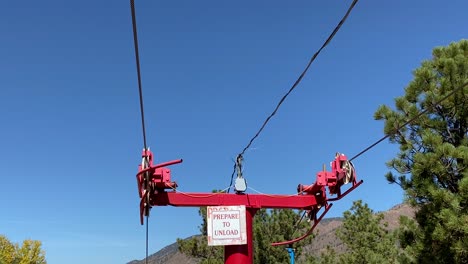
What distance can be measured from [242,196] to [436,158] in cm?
358

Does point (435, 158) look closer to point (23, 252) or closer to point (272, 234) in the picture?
point (272, 234)

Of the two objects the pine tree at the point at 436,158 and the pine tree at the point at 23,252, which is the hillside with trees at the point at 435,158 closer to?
the pine tree at the point at 436,158

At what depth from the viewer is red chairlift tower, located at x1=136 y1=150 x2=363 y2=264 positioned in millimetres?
7793

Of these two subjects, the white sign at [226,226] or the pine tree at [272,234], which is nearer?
the white sign at [226,226]

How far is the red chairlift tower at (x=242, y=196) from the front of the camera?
25.6 feet

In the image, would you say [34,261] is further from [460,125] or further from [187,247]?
[460,125]

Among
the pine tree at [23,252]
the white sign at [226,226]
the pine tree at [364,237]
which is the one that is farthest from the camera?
the pine tree at [23,252]

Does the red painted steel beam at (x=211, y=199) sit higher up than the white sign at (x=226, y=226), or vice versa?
the red painted steel beam at (x=211, y=199)

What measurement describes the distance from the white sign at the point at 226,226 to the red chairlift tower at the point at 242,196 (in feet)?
0.39

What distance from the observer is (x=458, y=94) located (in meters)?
9.52

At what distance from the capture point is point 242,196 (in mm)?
8148

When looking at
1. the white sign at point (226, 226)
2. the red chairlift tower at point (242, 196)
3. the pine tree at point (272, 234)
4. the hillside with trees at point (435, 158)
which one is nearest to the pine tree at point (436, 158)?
the hillside with trees at point (435, 158)

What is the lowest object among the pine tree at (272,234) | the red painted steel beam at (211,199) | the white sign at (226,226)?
the white sign at (226,226)

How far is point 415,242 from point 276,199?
3.28 m
